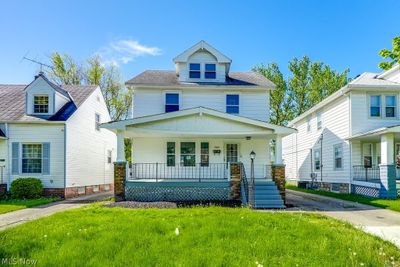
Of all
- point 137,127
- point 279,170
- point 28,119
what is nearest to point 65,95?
point 28,119

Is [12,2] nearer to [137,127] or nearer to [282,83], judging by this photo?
[137,127]

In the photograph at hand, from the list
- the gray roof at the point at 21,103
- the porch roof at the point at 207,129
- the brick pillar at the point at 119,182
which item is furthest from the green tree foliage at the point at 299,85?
the brick pillar at the point at 119,182

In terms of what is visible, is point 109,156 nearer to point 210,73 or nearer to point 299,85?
point 210,73

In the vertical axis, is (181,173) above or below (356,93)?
below

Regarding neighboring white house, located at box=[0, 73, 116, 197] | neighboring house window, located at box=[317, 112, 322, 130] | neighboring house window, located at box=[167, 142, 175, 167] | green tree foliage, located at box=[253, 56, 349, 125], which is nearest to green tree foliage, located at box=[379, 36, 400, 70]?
neighboring house window, located at box=[167, 142, 175, 167]

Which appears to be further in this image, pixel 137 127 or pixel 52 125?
pixel 52 125

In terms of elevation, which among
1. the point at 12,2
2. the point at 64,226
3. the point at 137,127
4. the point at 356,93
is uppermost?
the point at 12,2

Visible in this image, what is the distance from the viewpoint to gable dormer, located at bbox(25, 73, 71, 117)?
1736cm

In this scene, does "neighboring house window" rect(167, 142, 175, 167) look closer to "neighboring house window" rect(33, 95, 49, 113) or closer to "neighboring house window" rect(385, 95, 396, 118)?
"neighboring house window" rect(33, 95, 49, 113)

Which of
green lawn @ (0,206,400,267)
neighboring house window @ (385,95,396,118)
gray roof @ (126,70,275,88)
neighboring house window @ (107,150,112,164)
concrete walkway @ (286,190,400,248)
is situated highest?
gray roof @ (126,70,275,88)

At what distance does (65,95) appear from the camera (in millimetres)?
18953

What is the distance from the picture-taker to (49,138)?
1672 cm

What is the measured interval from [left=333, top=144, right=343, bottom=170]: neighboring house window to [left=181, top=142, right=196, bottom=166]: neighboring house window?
29.1 feet

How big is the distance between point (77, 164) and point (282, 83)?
27840 millimetres
